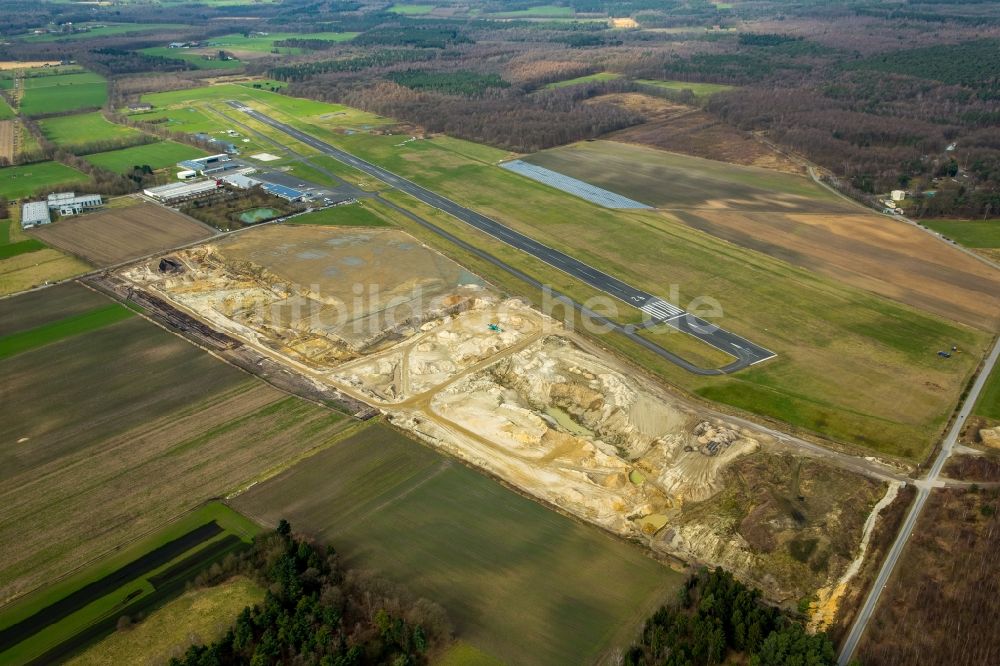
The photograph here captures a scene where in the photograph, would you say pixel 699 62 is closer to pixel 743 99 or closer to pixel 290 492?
pixel 743 99

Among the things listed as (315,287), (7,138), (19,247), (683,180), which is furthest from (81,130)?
(683,180)

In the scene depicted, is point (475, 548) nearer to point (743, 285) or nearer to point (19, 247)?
point (743, 285)

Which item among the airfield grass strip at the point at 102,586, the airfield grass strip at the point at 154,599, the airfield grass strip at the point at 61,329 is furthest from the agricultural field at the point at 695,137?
the airfield grass strip at the point at 102,586

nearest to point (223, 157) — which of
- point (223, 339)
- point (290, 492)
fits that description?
point (223, 339)

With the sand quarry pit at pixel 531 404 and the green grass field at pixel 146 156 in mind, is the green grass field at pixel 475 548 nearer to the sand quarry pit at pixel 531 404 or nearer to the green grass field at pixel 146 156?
the sand quarry pit at pixel 531 404

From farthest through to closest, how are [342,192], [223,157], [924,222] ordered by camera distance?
[223,157] < [342,192] < [924,222]

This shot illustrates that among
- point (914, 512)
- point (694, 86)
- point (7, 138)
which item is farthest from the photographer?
point (694, 86)
